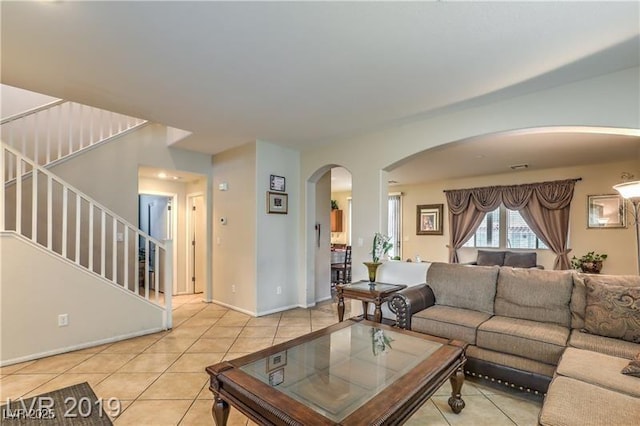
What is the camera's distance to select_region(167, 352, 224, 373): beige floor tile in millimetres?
2883

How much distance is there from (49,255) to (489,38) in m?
4.37

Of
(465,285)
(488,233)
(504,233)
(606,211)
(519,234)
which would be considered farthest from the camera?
(488,233)

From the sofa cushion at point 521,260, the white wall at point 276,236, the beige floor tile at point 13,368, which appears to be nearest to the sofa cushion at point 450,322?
the white wall at point 276,236

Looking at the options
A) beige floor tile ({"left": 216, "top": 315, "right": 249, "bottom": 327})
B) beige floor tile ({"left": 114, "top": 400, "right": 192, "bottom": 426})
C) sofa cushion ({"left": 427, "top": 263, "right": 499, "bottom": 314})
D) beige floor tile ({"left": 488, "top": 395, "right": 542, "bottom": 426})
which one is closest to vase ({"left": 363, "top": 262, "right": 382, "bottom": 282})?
sofa cushion ({"left": 427, "top": 263, "right": 499, "bottom": 314})

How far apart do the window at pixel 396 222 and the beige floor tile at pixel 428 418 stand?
245 inches

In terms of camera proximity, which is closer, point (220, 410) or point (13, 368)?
point (220, 410)

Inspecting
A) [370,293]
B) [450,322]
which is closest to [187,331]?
[370,293]

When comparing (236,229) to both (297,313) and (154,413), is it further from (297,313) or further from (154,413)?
(154,413)

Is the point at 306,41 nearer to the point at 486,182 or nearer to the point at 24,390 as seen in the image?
the point at 24,390

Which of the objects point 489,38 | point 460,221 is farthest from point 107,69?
point 460,221

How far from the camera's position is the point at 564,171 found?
600cm

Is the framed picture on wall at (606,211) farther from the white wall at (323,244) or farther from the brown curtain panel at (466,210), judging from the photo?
the white wall at (323,244)

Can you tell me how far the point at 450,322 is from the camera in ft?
9.12

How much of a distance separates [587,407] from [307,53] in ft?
8.80
